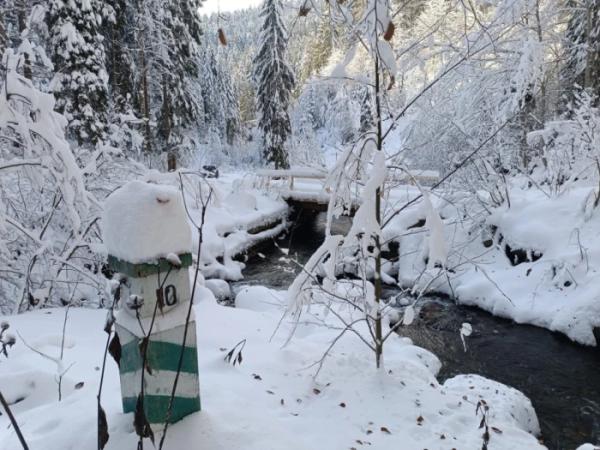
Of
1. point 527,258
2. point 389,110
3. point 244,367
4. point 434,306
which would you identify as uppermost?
point 389,110

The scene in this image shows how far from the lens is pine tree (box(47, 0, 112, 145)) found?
9719 millimetres

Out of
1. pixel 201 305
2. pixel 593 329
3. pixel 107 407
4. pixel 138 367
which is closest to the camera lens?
pixel 138 367

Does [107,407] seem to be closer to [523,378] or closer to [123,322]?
[123,322]

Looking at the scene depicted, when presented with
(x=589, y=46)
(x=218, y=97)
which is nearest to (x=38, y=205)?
(x=589, y=46)

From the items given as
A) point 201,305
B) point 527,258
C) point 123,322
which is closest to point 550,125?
point 527,258

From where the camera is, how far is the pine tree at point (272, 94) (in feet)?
55.3

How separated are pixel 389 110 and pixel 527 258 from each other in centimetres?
572

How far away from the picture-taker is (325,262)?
3434mm

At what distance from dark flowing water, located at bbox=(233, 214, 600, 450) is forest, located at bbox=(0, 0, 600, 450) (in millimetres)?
32

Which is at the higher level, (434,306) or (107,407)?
(107,407)

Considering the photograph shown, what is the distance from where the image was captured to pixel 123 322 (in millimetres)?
1622

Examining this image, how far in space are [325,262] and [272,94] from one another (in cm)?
1549

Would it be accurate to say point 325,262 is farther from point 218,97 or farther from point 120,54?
point 218,97

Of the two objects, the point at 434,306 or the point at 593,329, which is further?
the point at 434,306
